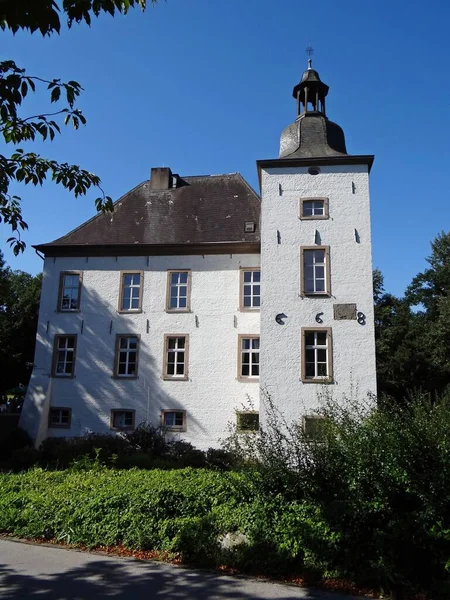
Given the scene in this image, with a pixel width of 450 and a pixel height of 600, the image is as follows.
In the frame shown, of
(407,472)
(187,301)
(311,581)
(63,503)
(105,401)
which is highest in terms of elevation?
(187,301)

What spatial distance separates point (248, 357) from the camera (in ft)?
64.4

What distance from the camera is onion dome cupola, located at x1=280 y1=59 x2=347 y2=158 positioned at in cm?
2028

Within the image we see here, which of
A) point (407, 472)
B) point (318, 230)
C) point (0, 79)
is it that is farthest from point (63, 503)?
point (318, 230)

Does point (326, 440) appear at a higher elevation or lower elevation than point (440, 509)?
higher

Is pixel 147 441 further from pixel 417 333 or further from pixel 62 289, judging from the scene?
pixel 417 333

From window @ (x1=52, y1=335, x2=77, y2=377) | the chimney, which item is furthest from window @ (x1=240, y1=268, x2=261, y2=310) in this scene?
window @ (x1=52, y1=335, x2=77, y2=377)

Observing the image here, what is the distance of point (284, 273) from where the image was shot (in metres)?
18.7

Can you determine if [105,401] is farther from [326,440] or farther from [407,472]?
[407,472]

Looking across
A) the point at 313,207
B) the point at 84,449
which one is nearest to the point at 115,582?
the point at 84,449

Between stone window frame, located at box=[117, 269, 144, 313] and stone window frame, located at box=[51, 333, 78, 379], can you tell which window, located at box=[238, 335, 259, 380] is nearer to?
stone window frame, located at box=[117, 269, 144, 313]

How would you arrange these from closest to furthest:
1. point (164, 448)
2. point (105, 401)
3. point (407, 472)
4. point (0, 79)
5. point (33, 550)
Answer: point (0, 79) < point (407, 472) < point (33, 550) < point (164, 448) < point (105, 401)

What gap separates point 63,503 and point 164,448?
31.3ft

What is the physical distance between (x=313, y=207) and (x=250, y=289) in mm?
4104

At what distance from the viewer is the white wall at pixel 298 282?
57.0 feet
